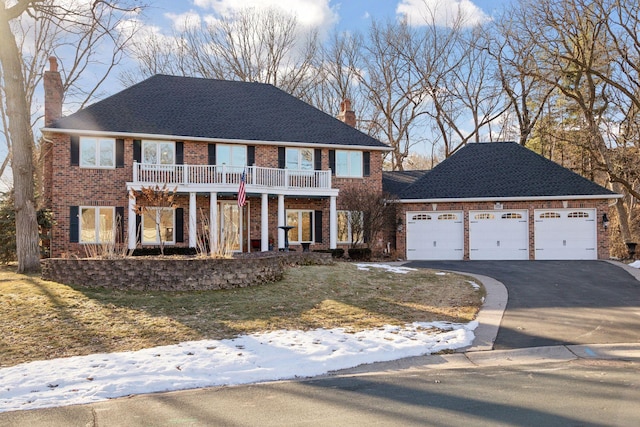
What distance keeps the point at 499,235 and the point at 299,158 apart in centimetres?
965

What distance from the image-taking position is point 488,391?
5762 mm

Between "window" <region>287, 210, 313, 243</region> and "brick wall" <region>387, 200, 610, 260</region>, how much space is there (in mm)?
4087

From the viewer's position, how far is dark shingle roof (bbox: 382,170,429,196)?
27453mm

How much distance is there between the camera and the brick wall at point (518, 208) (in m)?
22.4

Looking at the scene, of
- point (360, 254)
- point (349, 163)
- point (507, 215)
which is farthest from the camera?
point (349, 163)

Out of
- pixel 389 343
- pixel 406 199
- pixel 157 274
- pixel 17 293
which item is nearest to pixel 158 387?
pixel 389 343

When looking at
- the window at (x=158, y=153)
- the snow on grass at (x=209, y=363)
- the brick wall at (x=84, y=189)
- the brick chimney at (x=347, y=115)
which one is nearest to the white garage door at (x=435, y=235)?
the brick wall at (x=84, y=189)

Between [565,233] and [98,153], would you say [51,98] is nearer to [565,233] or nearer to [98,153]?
[98,153]

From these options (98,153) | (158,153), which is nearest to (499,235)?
(158,153)

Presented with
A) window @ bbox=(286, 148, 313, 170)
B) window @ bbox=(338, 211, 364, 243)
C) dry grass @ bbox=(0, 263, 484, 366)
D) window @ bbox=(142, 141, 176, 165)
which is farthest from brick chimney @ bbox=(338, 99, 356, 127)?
dry grass @ bbox=(0, 263, 484, 366)

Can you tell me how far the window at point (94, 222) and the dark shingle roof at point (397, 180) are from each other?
43.0 ft

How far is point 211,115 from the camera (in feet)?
78.4

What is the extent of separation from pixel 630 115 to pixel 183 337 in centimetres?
2922

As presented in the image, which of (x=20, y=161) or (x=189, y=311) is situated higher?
(x=20, y=161)
